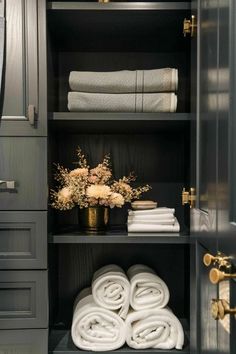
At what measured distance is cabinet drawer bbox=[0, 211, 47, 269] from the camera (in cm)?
158

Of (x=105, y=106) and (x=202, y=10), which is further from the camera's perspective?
(x=105, y=106)

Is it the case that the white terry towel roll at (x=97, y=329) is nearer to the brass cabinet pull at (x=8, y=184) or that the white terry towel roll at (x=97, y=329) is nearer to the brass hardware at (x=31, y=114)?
the brass cabinet pull at (x=8, y=184)

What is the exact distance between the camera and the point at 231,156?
983 millimetres

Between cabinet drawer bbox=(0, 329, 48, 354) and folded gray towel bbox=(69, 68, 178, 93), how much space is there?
2.96ft

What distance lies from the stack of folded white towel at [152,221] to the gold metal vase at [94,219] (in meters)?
0.11

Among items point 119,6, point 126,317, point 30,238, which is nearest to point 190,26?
point 119,6

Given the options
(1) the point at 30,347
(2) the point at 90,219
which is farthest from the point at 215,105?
(1) the point at 30,347

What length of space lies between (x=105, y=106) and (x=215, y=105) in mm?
599

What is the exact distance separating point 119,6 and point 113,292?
104 cm

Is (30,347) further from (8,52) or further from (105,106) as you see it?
(8,52)

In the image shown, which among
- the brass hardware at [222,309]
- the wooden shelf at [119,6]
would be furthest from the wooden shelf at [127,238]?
the wooden shelf at [119,6]

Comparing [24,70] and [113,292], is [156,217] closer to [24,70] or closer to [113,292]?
[113,292]

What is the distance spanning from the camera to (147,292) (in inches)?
67.4

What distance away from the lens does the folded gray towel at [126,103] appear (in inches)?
66.2
